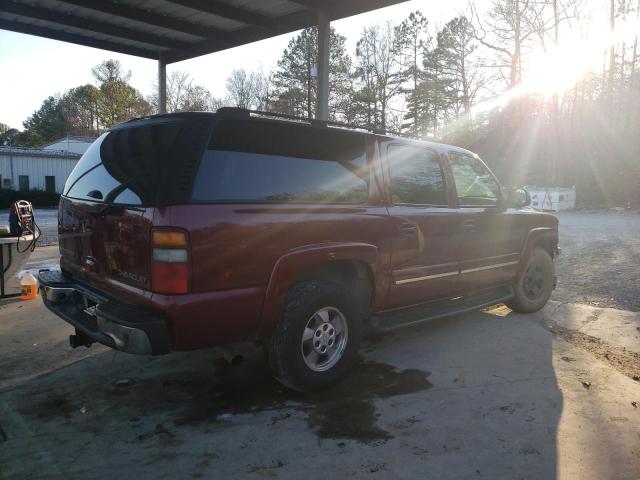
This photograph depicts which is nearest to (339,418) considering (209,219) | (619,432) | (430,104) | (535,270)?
(209,219)

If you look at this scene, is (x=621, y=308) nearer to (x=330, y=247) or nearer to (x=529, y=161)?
(x=330, y=247)

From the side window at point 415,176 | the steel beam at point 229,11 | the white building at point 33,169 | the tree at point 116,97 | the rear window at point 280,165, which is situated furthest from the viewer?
the tree at point 116,97

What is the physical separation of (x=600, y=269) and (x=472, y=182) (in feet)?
15.3

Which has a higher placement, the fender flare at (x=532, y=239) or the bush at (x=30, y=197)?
the bush at (x=30, y=197)

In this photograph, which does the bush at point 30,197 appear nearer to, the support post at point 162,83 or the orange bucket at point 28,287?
the support post at point 162,83

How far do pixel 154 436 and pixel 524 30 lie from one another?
33.1 m

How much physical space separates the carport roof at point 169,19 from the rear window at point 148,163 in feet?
14.7

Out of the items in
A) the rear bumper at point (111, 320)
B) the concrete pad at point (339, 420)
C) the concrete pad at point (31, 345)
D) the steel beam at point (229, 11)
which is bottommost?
the concrete pad at point (339, 420)

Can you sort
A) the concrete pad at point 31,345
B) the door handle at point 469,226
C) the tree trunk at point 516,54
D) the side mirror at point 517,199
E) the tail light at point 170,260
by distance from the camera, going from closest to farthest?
the tail light at point 170,260
the concrete pad at point 31,345
the door handle at point 469,226
the side mirror at point 517,199
the tree trunk at point 516,54

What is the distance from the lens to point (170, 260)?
2.72 metres

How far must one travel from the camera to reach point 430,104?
4294cm

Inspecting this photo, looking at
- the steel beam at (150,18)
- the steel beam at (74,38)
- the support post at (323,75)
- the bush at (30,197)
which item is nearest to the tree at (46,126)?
the bush at (30,197)

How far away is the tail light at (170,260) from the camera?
8.91 feet

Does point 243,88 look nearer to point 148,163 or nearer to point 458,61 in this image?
point 458,61
